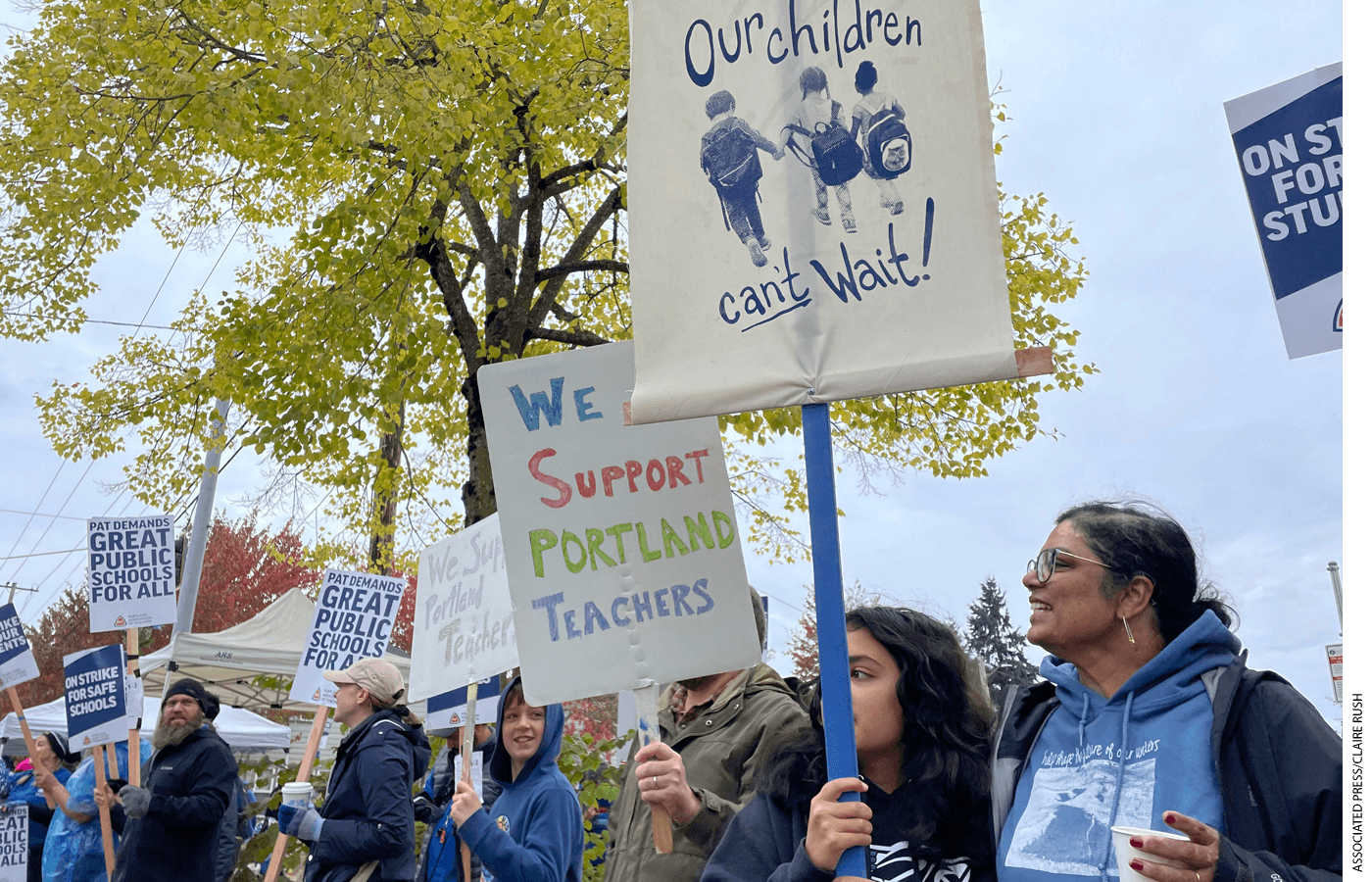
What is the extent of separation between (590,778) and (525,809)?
310 centimetres

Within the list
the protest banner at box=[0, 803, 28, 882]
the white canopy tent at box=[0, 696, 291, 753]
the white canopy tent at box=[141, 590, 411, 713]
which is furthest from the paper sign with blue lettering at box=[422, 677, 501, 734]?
the white canopy tent at box=[0, 696, 291, 753]

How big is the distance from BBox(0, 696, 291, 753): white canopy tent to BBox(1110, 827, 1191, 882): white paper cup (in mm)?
12741

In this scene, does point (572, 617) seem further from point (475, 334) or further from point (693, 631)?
point (475, 334)

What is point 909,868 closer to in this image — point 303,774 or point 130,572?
point 303,774

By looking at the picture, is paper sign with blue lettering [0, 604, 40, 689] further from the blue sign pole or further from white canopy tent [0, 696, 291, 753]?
the blue sign pole

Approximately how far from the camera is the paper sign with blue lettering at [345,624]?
650 centimetres

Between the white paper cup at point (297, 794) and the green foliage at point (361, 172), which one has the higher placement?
the green foliage at point (361, 172)

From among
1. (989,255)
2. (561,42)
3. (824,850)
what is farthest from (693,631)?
(561,42)

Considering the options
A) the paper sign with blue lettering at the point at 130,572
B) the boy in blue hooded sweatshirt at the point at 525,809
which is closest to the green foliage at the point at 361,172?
the paper sign with blue lettering at the point at 130,572

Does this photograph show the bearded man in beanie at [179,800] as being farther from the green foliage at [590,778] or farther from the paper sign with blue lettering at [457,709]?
the green foliage at [590,778]

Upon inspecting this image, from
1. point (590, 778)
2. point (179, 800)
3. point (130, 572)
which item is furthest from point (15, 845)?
point (590, 778)

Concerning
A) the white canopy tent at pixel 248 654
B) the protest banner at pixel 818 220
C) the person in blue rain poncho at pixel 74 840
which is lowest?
the person in blue rain poncho at pixel 74 840

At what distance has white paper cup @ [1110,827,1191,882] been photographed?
159 centimetres

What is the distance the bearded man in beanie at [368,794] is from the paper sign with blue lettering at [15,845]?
4.22 m
